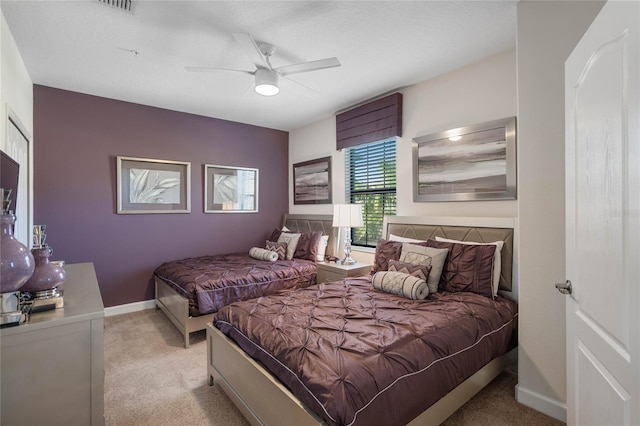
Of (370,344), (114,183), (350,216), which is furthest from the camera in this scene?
(114,183)

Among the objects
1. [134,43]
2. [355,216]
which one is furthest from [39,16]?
[355,216]

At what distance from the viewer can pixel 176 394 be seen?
7.06ft

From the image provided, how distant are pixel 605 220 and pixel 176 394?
2.64 meters

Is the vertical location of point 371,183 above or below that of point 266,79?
below

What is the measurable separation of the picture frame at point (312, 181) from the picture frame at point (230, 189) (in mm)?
683

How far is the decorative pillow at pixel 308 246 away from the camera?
4113 millimetres

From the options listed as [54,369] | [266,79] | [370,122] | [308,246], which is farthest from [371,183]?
[54,369]

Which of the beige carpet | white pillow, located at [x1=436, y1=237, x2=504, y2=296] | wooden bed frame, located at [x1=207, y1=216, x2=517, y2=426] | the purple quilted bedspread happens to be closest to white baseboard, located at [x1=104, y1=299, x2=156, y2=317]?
the purple quilted bedspread

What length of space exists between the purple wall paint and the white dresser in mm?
2758

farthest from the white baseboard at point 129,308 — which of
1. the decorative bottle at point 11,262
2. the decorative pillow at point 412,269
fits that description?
the decorative pillow at point 412,269

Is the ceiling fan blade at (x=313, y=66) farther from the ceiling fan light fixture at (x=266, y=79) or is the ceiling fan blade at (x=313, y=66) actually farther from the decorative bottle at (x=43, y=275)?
the decorative bottle at (x=43, y=275)

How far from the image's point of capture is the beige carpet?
1878 millimetres

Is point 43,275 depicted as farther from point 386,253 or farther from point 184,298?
point 386,253

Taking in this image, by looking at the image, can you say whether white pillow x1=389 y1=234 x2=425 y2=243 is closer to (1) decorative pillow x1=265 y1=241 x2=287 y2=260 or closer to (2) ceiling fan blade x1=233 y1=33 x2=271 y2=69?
(1) decorative pillow x1=265 y1=241 x2=287 y2=260
